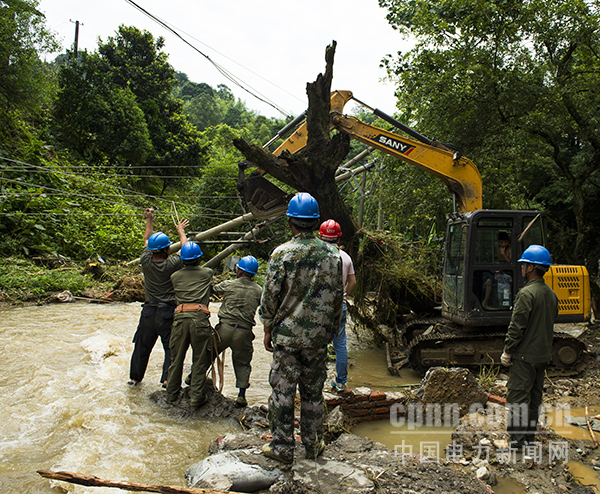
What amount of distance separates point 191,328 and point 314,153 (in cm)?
312

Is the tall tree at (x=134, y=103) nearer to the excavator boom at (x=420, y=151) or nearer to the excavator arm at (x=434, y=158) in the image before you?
the excavator boom at (x=420, y=151)

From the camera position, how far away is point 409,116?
1294cm

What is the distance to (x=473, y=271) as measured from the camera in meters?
6.34

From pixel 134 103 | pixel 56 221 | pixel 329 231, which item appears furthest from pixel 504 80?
pixel 134 103

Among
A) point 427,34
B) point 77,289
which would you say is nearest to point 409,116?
point 427,34

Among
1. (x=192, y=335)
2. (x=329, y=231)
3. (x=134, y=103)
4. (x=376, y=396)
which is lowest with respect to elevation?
(x=376, y=396)

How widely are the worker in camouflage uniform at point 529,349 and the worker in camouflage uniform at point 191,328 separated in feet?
10.0

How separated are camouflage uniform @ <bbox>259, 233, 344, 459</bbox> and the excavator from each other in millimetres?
3937

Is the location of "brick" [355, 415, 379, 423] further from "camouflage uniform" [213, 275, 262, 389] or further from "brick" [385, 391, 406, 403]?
"camouflage uniform" [213, 275, 262, 389]

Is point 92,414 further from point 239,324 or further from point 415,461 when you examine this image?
point 415,461

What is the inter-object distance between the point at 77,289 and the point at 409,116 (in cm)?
1091

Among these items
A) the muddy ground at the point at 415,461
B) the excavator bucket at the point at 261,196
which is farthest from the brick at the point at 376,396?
the excavator bucket at the point at 261,196

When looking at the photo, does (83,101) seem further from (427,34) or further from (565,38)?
(565,38)

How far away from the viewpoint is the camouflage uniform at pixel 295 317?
9.94ft
